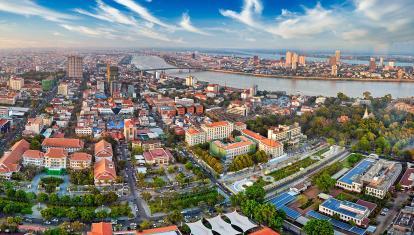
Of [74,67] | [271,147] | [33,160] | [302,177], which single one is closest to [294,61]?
[74,67]

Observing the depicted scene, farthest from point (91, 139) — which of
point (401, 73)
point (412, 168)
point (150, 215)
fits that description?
point (401, 73)

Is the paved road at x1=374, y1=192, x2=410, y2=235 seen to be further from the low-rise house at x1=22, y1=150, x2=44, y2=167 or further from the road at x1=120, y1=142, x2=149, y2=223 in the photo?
the low-rise house at x1=22, y1=150, x2=44, y2=167

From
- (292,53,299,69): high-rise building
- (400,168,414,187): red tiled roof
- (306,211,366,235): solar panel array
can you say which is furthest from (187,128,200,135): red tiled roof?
(292,53,299,69): high-rise building

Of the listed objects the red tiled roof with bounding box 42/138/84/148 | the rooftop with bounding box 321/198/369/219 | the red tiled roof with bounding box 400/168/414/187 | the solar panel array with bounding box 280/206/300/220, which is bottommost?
the solar panel array with bounding box 280/206/300/220

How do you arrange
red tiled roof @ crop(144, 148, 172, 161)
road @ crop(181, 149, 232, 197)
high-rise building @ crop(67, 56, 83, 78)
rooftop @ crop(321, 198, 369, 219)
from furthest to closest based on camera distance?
high-rise building @ crop(67, 56, 83, 78) < red tiled roof @ crop(144, 148, 172, 161) < road @ crop(181, 149, 232, 197) < rooftop @ crop(321, 198, 369, 219)

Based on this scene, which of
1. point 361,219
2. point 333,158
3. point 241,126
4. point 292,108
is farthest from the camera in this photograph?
point 292,108

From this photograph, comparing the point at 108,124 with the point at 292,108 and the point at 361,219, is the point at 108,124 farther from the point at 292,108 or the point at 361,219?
the point at 361,219
